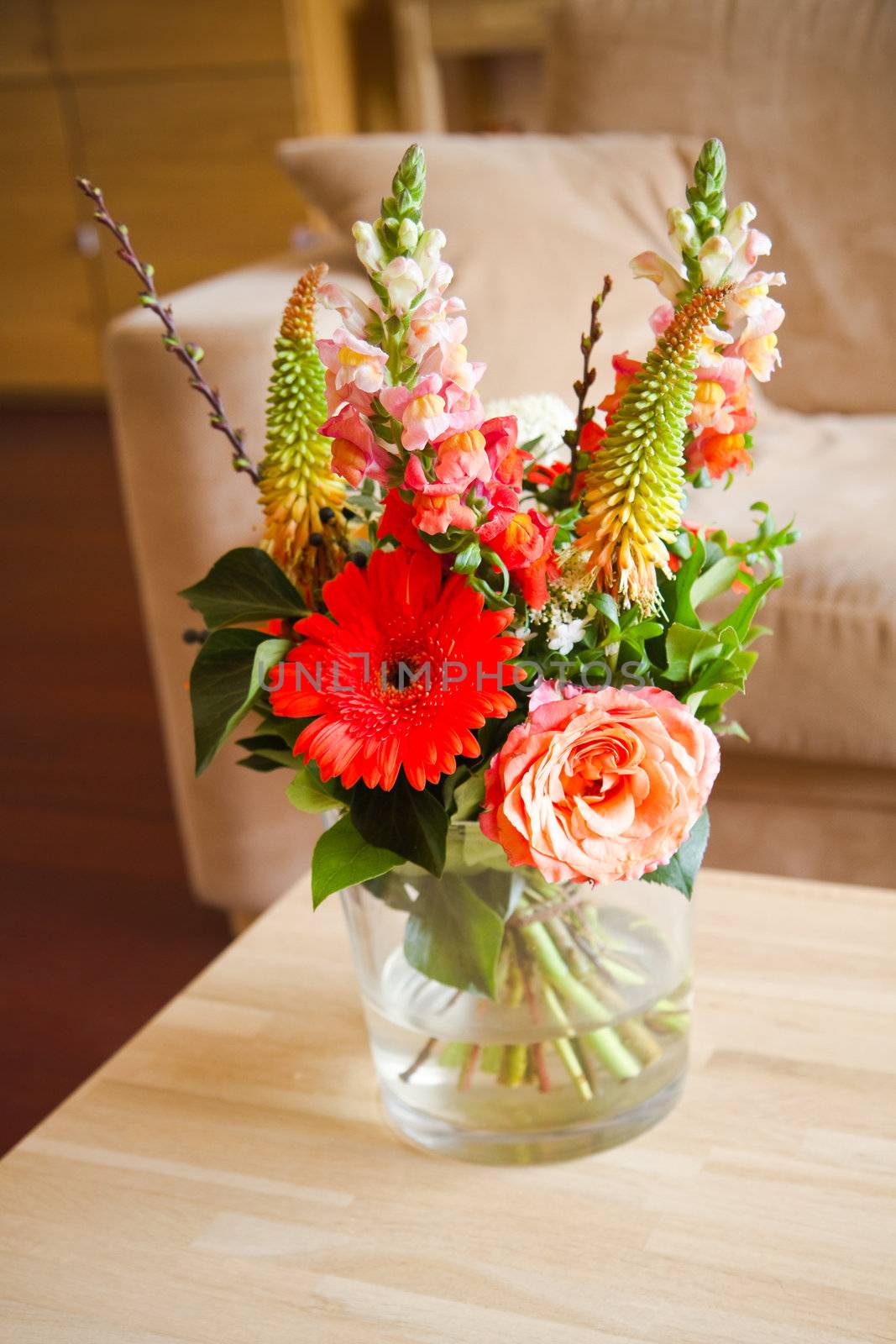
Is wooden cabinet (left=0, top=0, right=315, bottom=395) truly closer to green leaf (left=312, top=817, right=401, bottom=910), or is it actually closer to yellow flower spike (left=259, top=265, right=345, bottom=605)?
yellow flower spike (left=259, top=265, right=345, bottom=605)

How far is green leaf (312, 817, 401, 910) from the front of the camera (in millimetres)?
604

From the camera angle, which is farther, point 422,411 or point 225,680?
point 225,680

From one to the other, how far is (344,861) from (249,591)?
0.13 meters

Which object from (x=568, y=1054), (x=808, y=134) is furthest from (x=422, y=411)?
(x=808, y=134)

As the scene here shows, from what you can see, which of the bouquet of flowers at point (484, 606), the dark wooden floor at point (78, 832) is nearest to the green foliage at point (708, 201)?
the bouquet of flowers at point (484, 606)

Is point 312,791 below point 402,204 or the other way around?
below

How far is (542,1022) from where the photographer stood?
0.69 m

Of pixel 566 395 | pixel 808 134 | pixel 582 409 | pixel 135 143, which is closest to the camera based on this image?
pixel 582 409

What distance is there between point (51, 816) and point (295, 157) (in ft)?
3.30

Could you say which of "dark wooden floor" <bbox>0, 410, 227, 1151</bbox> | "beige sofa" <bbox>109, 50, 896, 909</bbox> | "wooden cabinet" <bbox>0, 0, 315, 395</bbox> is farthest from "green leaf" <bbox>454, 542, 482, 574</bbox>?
"wooden cabinet" <bbox>0, 0, 315, 395</bbox>

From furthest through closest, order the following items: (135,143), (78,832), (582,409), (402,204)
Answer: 1. (135,143)
2. (78,832)
3. (582,409)
4. (402,204)

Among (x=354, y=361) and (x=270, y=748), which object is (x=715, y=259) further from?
(x=270, y=748)

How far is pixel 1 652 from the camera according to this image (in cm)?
265

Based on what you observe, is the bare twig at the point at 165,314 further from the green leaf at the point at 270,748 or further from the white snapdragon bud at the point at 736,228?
the white snapdragon bud at the point at 736,228
